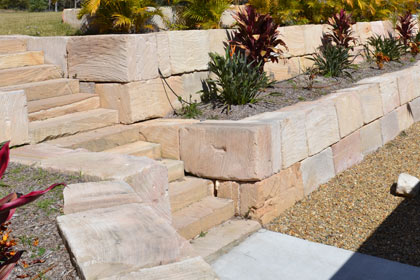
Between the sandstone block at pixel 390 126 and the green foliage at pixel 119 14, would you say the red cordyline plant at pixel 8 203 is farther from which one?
the sandstone block at pixel 390 126

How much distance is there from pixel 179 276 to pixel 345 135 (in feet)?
15.9

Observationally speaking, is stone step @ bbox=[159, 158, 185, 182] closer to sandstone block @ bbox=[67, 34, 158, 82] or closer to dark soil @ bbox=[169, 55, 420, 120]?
dark soil @ bbox=[169, 55, 420, 120]

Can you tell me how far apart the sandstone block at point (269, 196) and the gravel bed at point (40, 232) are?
208 cm

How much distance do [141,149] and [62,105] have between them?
42.3 inches

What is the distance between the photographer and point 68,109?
18.4 feet

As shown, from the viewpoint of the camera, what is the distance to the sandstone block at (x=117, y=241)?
2.33m

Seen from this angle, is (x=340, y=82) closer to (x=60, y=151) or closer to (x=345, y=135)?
(x=345, y=135)

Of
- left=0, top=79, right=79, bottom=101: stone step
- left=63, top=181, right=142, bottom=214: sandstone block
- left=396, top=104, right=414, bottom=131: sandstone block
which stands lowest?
left=396, top=104, right=414, bottom=131: sandstone block

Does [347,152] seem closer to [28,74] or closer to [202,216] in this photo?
[202,216]

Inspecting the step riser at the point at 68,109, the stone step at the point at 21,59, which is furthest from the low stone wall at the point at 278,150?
the stone step at the point at 21,59

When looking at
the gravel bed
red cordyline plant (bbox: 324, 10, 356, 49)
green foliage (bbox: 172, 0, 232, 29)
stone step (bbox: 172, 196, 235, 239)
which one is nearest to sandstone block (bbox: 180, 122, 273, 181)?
stone step (bbox: 172, 196, 235, 239)

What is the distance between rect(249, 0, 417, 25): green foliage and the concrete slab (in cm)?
526

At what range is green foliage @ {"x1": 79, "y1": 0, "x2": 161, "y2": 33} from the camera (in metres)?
6.66

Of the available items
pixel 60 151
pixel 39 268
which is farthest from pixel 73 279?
pixel 60 151
